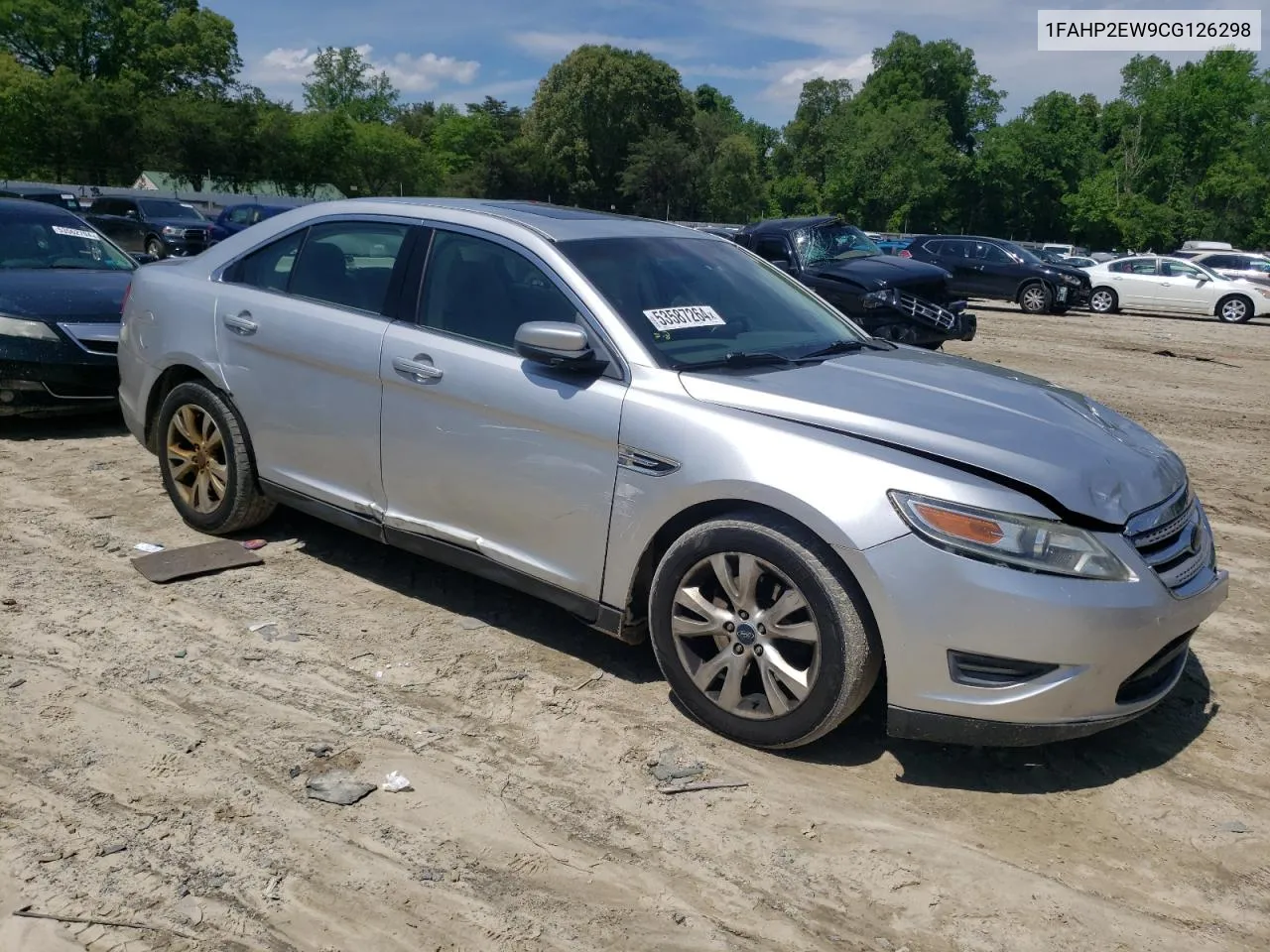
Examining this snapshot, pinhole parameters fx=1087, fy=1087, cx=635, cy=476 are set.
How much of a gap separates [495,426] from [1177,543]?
2.41 meters

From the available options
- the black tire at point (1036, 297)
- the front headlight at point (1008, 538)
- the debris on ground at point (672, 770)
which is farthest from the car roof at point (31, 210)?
the black tire at point (1036, 297)

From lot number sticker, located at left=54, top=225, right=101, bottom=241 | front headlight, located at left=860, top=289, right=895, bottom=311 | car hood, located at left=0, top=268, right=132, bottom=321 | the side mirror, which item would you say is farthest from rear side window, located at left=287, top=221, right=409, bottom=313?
front headlight, located at left=860, top=289, right=895, bottom=311

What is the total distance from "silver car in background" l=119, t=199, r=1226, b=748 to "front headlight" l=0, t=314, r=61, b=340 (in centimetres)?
242

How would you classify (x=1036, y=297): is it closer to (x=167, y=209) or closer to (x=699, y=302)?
(x=167, y=209)

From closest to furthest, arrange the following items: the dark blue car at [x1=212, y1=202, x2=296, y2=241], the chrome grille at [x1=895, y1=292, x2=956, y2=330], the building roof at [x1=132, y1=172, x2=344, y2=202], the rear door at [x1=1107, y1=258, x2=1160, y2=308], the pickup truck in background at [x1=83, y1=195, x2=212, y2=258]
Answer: the chrome grille at [x1=895, y1=292, x2=956, y2=330]
the dark blue car at [x1=212, y1=202, x2=296, y2=241]
the rear door at [x1=1107, y1=258, x2=1160, y2=308]
the pickup truck in background at [x1=83, y1=195, x2=212, y2=258]
the building roof at [x1=132, y1=172, x2=344, y2=202]

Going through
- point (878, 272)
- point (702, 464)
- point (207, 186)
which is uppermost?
point (207, 186)

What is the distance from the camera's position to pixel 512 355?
13.7 feet

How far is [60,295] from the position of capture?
768cm

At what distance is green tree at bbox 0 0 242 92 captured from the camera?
230 ft

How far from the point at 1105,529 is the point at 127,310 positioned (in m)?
4.96

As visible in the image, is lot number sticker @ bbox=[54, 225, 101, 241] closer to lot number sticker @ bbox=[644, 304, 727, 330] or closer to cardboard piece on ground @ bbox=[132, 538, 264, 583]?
cardboard piece on ground @ bbox=[132, 538, 264, 583]

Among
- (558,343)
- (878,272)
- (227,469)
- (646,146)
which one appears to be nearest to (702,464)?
(558,343)

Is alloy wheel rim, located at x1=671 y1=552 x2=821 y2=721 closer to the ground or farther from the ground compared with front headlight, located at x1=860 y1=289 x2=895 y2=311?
closer to the ground

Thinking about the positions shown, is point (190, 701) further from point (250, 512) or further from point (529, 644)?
point (250, 512)
